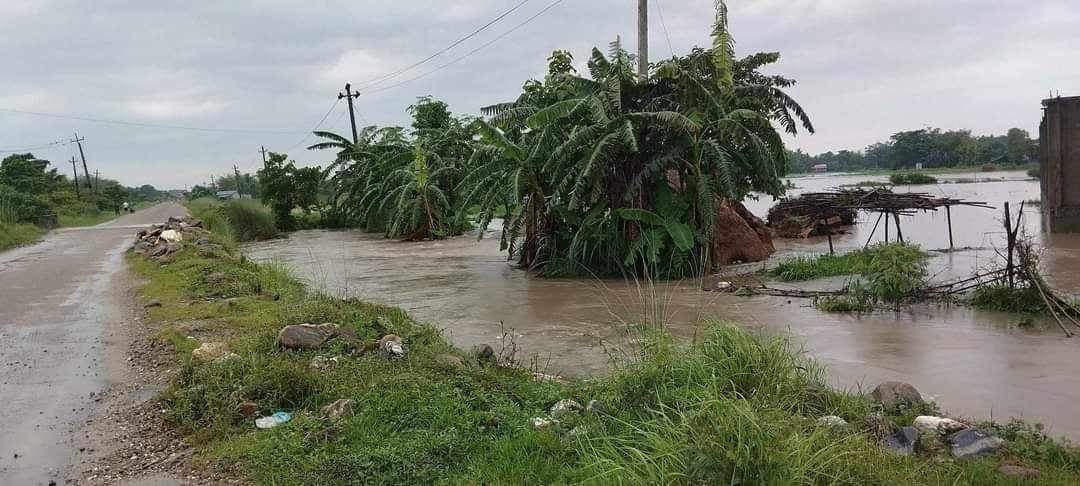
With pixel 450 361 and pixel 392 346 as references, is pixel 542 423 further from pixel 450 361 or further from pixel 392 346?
pixel 392 346

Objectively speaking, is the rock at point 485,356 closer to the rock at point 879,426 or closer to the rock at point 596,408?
the rock at point 596,408

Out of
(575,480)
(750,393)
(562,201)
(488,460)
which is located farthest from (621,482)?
(562,201)

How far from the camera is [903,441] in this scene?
4473 mm

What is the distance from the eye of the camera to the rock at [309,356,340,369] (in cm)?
650

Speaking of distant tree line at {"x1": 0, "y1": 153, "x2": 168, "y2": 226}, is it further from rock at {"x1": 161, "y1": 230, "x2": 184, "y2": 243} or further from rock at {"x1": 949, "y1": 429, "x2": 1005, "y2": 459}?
rock at {"x1": 949, "y1": 429, "x2": 1005, "y2": 459}

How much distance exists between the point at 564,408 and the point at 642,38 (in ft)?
37.3

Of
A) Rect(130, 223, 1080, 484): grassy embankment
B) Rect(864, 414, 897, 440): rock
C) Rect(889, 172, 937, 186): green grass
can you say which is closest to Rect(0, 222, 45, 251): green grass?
Rect(130, 223, 1080, 484): grassy embankment

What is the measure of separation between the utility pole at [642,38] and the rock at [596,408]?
434 inches

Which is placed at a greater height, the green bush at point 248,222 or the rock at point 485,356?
the green bush at point 248,222

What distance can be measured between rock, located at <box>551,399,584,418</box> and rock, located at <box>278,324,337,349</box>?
3.02 m

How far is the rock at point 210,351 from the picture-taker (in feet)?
21.8

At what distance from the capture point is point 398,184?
29.5 meters

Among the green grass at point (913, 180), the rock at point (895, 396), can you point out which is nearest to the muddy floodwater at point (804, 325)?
the rock at point (895, 396)

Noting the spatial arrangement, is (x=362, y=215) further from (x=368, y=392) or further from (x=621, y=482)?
(x=621, y=482)
